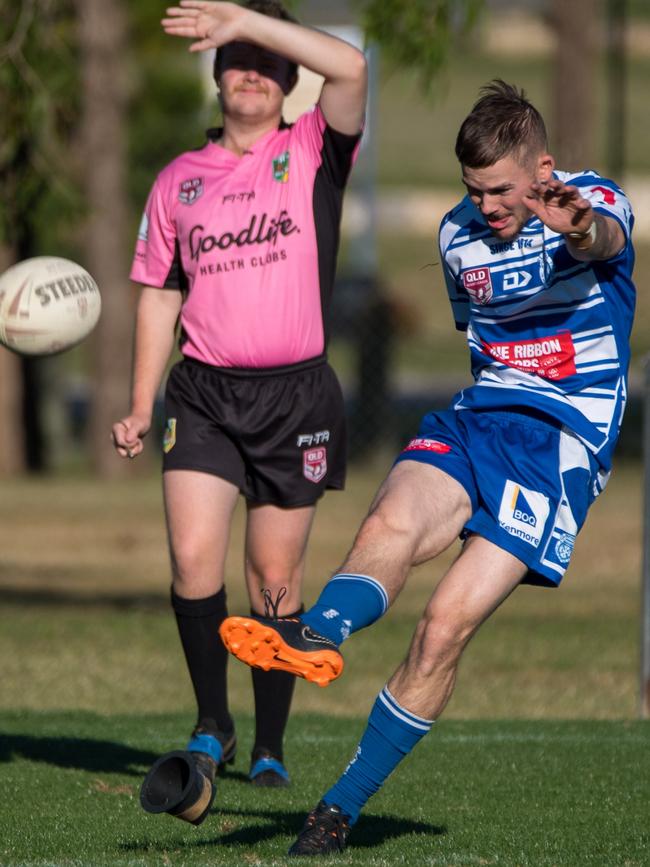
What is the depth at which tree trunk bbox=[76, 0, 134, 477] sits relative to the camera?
792 inches

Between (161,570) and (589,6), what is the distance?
35.0ft

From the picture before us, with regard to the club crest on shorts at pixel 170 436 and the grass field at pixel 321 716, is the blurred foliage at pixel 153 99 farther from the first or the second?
the club crest on shorts at pixel 170 436

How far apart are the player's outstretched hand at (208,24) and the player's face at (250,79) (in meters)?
0.45

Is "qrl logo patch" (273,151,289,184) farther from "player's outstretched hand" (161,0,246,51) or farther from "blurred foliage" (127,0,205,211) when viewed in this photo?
"blurred foliage" (127,0,205,211)

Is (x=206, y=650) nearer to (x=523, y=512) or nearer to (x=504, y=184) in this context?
(x=523, y=512)

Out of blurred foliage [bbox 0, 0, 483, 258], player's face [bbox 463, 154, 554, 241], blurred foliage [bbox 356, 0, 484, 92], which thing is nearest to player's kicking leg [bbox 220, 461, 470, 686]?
player's face [bbox 463, 154, 554, 241]

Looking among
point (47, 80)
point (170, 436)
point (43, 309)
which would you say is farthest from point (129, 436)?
point (47, 80)

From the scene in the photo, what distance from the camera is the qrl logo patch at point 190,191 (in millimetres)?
5875

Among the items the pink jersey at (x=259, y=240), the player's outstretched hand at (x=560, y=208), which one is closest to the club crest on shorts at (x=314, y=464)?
the pink jersey at (x=259, y=240)

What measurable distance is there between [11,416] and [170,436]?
16825mm

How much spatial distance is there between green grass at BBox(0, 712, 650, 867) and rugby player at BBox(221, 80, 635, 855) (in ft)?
1.55

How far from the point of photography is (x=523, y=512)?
4.67 m

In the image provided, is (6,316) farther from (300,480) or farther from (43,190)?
(43,190)

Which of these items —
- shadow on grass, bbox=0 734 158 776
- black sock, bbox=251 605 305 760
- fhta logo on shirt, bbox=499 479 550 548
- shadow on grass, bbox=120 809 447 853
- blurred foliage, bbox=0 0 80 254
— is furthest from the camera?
blurred foliage, bbox=0 0 80 254
